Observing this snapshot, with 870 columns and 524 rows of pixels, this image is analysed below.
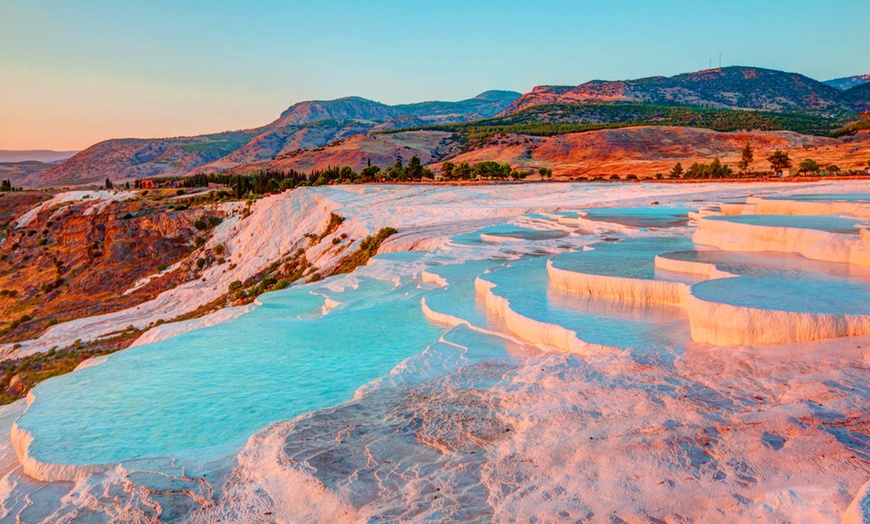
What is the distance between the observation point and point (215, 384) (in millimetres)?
7137

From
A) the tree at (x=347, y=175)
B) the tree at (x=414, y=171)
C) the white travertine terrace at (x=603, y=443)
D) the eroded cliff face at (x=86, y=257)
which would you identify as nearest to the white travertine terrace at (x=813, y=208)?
the white travertine terrace at (x=603, y=443)

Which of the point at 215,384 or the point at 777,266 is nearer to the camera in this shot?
the point at 215,384

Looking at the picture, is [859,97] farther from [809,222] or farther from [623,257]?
[623,257]

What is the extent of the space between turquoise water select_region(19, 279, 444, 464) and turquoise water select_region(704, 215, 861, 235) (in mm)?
6210

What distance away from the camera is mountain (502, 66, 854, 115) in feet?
486

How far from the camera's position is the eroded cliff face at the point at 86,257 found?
30.0 m

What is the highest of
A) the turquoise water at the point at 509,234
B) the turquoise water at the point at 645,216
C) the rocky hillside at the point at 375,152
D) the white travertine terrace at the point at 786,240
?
the rocky hillside at the point at 375,152

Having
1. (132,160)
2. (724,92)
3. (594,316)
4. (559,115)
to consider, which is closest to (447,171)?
(594,316)

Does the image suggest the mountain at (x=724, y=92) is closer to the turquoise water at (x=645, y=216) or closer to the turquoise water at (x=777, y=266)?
the turquoise water at (x=645, y=216)

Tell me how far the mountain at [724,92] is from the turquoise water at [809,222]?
140 metres

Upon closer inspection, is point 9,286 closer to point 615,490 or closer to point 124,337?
point 124,337

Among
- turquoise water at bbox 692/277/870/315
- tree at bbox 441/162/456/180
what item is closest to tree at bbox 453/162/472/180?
tree at bbox 441/162/456/180

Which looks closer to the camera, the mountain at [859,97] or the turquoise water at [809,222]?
the turquoise water at [809,222]

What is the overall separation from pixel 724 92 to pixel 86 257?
160 meters
